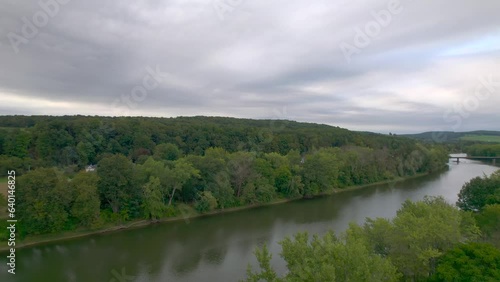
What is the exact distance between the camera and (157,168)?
22.0m

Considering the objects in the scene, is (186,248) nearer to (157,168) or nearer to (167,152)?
(157,168)

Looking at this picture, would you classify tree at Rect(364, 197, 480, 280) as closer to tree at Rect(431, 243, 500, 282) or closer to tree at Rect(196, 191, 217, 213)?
tree at Rect(431, 243, 500, 282)

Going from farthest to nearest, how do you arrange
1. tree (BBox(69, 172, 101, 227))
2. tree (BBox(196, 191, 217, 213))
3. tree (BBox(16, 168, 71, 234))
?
tree (BBox(196, 191, 217, 213)) → tree (BBox(69, 172, 101, 227)) → tree (BBox(16, 168, 71, 234))

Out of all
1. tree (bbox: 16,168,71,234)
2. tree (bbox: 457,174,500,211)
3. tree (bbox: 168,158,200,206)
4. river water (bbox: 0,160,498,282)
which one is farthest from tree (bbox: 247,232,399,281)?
tree (bbox: 457,174,500,211)

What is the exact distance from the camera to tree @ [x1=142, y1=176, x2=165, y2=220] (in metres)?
20.5

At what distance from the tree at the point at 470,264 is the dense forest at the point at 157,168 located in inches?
626

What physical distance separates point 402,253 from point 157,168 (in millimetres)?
16368

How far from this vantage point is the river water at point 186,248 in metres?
14.0

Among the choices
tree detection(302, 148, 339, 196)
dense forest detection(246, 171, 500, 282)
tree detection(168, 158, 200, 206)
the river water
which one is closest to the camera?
dense forest detection(246, 171, 500, 282)

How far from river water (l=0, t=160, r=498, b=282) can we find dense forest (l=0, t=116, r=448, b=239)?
142cm

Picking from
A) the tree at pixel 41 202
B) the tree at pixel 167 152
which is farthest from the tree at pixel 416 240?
the tree at pixel 167 152

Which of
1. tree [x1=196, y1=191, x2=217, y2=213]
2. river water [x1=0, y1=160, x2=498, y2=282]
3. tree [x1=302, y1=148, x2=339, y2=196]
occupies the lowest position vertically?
river water [x1=0, y1=160, x2=498, y2=282]

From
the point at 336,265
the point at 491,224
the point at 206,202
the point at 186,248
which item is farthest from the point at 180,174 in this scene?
the point at 491,224

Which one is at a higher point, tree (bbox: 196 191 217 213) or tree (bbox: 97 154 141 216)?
tree (bbox: 97 154 141 216)
